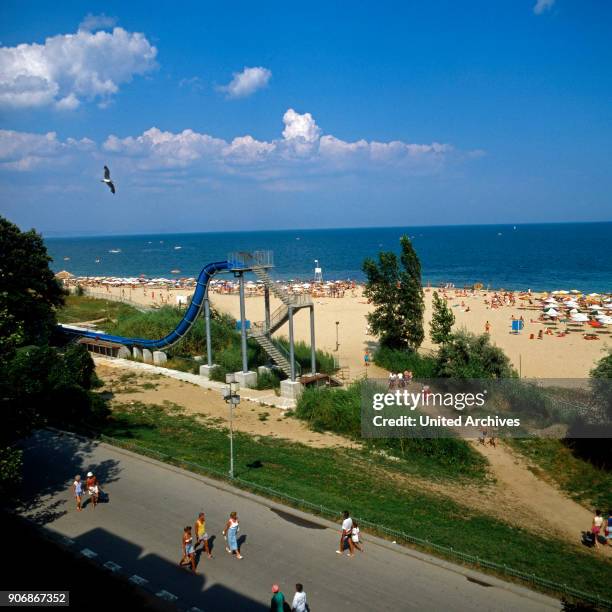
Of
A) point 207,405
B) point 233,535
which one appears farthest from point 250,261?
point 233,535

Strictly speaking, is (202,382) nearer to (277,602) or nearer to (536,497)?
(536,497)

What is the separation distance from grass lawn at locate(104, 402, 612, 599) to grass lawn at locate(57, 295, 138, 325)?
29572 millimetres

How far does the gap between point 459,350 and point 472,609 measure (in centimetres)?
1738

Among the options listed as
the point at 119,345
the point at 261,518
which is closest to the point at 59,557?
the point at 261,518

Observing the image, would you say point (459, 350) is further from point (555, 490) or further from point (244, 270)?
point (244, 270)

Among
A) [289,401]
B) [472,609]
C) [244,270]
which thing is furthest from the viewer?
[244,270]

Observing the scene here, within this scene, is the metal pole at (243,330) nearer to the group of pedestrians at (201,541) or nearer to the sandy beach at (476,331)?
the sandy beach at (476,331)

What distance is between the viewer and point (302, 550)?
39.7 feet

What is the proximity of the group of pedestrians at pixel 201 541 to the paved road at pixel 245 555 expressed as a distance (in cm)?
16

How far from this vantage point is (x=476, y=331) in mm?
46531

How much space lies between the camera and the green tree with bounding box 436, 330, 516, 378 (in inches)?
1019

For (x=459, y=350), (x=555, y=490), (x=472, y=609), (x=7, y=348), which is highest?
(x=7, y=348)

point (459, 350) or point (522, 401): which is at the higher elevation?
point (459, 350)

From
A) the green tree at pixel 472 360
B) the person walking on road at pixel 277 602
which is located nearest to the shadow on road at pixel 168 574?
the person walking on road at pixel 277 602
